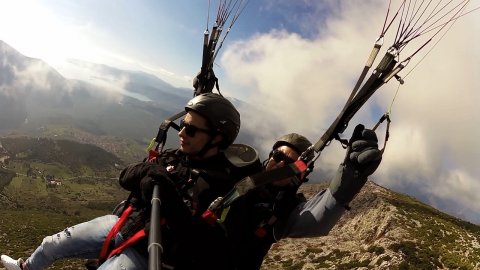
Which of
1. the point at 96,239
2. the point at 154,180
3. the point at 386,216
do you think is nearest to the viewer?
the point at 154,180

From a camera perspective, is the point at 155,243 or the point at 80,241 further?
the point at 80,241

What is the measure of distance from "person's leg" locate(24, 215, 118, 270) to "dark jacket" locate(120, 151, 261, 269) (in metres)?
0.62

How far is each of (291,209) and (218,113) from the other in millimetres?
1882

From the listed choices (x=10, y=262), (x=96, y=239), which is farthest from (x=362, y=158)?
(x=10, y=262)

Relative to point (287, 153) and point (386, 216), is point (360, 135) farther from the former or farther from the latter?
point (386, 216)

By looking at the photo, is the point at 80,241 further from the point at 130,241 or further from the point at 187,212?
the point at 187,212

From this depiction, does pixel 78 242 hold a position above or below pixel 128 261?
below

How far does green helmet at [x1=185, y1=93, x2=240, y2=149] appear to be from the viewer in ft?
17.7

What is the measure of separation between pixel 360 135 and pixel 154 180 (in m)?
2.47

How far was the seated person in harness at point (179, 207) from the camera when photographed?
4.26 m

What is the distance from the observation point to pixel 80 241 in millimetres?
5246

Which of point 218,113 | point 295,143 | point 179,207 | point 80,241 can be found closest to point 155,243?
point 179,207

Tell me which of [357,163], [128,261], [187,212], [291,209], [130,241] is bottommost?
[128,261]

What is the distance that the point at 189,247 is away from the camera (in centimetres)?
438
